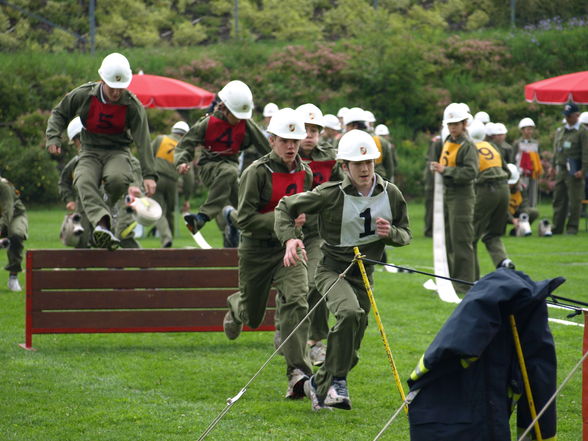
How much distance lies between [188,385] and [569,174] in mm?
15329

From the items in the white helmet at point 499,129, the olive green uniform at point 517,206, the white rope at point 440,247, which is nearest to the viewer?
the white rope at point 440,247

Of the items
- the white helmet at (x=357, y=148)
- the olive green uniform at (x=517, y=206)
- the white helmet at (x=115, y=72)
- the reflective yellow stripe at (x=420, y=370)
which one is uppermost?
the white helmet at (x=115, y=72)

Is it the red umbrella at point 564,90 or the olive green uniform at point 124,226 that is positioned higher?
the red umbrella at point 564,90

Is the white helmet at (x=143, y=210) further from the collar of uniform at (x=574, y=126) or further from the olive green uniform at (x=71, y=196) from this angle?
the collar of uniform at (x=574, y=126)

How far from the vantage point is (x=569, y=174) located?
22406 millimetres

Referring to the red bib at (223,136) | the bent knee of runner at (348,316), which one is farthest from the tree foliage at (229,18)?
the bent knee of runner at (348,316)

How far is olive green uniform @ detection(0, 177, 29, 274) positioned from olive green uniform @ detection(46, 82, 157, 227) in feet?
11.9

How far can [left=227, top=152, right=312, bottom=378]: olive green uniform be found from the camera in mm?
8383

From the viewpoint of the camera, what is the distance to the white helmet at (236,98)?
10586 millimetres

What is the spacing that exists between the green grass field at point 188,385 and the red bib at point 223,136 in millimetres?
2019

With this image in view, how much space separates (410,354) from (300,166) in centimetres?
243

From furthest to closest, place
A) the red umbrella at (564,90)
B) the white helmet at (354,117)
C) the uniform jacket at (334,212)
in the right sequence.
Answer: the red umbrella at (564,90)
the white helmet at (354,117)
the uniform jacket at (334,212)

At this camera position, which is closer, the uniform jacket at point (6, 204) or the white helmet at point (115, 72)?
the white helmet at point (115, 72)

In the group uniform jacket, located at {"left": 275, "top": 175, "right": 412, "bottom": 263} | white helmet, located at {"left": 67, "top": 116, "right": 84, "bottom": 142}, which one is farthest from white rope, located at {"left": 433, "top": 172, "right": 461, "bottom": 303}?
uniform jacket, located at {"left": 275, "top": 175, "right": 412, "bottom": 263}
